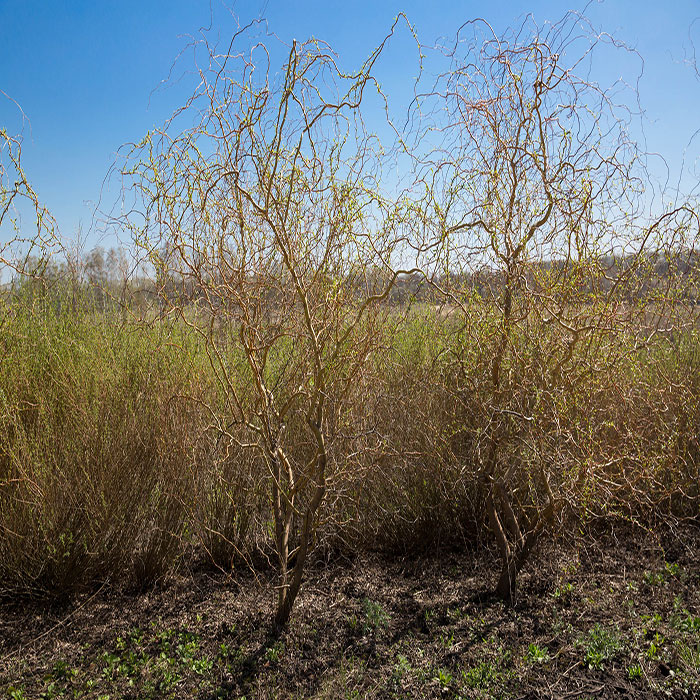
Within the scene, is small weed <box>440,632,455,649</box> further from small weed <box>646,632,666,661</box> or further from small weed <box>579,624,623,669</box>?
small weed <box>646,632,666,661</box>

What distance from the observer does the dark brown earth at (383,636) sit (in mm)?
2686

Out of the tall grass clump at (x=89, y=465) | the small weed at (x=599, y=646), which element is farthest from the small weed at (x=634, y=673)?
the tall grass clump at (x=89, y=465)

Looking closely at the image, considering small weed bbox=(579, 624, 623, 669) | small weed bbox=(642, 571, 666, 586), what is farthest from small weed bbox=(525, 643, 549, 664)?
small weed bbox=(642, 571, 666, 586)

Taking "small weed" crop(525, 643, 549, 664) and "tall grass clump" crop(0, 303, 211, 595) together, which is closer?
"small weed" crop(525, 643, 549, 664)

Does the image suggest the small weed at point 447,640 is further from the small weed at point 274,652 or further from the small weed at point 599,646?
the small weed at point 274,652

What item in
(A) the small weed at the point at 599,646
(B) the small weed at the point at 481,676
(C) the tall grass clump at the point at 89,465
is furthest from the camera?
(C) the tall grass clump at the point at 89,465

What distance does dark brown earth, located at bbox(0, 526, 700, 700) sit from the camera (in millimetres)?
2686

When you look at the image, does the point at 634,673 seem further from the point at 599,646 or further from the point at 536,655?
the point at 536,655

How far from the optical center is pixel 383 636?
3010mm

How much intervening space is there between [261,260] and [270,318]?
0.32 meters

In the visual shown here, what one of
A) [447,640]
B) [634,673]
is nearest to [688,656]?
[634,673]

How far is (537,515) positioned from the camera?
10.7 feet

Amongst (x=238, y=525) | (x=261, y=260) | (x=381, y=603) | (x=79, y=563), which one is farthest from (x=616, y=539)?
(x=79, y=563)

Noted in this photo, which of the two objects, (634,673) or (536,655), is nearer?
(634,673)
